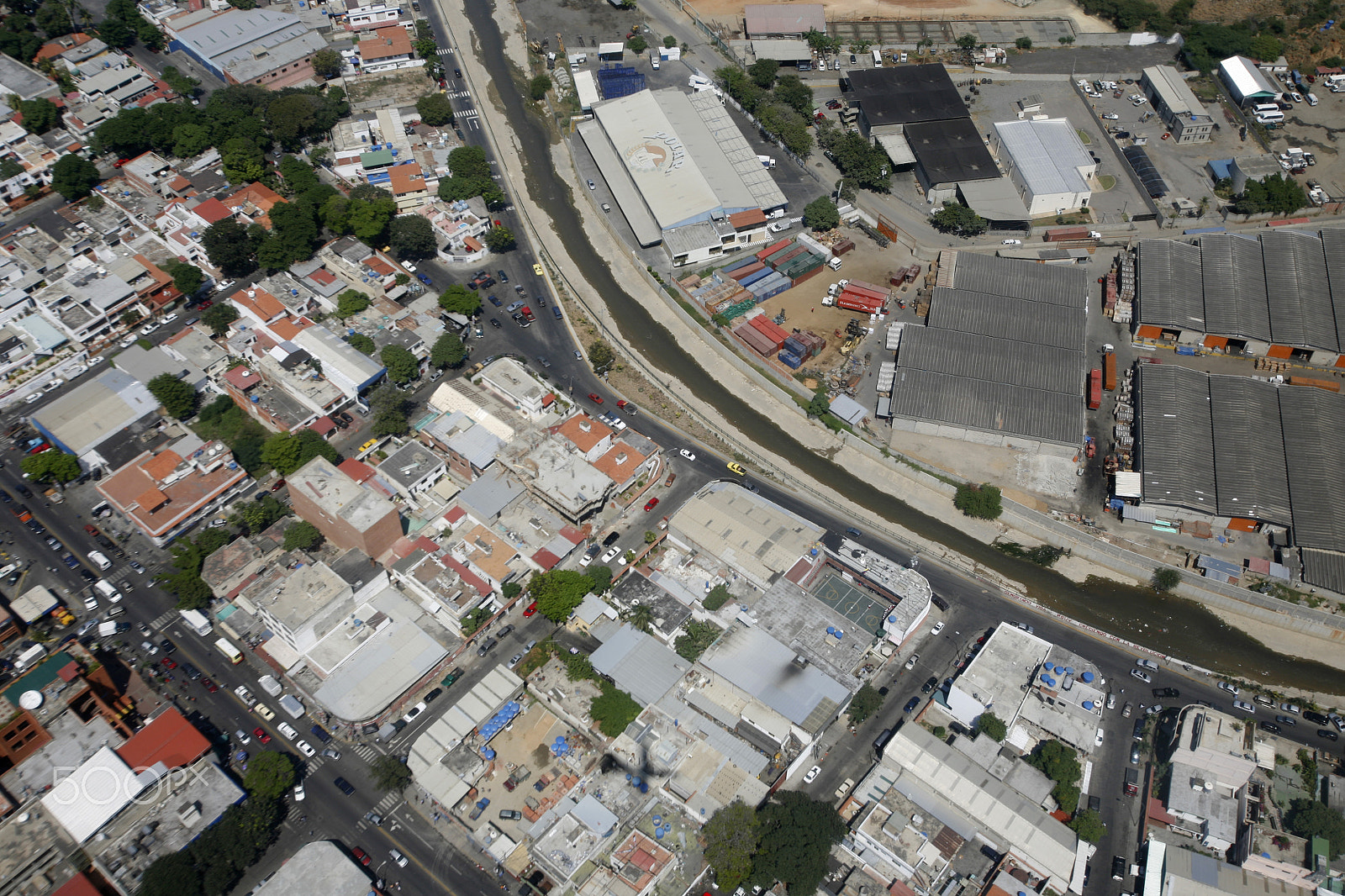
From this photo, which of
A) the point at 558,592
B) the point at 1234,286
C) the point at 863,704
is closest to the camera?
the point at 863,704

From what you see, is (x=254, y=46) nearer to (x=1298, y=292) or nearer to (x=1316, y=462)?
(x=1298, y=292)

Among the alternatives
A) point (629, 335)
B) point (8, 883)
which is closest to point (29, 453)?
point (8, 883)

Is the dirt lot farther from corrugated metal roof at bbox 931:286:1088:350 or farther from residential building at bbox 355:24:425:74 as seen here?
residential building at bbox 355:24:425:74

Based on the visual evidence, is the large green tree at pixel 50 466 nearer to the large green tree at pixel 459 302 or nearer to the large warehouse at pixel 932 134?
the large green tree at pixel 459 302

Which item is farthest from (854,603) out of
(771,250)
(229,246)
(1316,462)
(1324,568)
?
(229,246)

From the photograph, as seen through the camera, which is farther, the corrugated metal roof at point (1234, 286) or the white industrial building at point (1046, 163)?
the white industrial building at point (1046, 163)

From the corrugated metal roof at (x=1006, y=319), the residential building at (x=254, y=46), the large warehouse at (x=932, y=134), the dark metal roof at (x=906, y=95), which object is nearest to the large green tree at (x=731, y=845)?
the corrugated metal roof at (x=1006, y=319)

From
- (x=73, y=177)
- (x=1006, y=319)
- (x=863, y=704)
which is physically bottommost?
(x=73, y=177)
